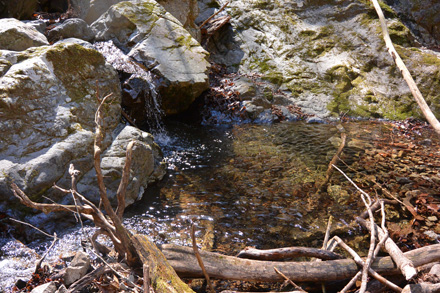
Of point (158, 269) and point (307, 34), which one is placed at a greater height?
point (307, 34)

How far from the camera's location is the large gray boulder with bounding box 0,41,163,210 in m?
4.27

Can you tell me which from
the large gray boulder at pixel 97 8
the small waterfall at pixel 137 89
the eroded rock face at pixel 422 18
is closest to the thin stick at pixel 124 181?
the small waterfall at pixel 137 89

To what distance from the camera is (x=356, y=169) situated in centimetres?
623

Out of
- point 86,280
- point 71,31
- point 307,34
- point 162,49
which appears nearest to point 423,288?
point 86,280

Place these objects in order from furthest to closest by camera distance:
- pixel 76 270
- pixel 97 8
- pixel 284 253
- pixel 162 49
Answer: pixel 97 8 → pixel 162 49 → pixel 284 253 → pixel 76 270

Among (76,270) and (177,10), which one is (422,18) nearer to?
(177,10)

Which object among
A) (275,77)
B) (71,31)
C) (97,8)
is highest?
(97,8)

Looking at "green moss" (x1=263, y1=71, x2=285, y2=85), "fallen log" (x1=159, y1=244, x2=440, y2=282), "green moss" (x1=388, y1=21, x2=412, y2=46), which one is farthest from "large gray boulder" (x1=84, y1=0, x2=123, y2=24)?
"green moss" (x1=388, y1=21, x2=412, y2=46)

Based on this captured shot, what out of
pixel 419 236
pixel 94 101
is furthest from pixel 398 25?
pixel 94 101

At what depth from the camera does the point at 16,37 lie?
573 centimetres

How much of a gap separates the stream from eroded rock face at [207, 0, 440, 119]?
3.21 metres

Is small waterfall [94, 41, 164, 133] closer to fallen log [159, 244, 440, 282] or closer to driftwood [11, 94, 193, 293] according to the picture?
driftwood [11, 94, 193, 293]

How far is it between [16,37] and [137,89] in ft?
9.18

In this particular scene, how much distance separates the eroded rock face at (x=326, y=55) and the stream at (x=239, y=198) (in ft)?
10.5
